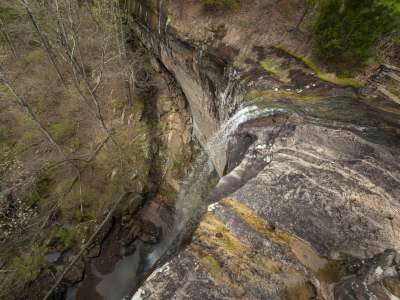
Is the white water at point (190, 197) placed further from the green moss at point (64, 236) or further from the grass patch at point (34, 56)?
the grass patch at point (34, 56)

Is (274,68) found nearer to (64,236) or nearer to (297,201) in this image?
(297,201)

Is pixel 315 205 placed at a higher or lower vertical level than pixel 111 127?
higher

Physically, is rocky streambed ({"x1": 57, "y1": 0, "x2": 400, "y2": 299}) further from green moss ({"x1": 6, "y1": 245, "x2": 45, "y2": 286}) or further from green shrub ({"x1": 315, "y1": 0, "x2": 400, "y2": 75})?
green moss ({"x1": 6, "y1": 245, "x2": 45, "y2": 286})

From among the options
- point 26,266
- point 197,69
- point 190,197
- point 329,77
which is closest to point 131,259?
point 190,197

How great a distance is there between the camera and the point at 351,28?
4.88 m

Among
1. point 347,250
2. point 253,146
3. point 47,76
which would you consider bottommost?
point 47,76

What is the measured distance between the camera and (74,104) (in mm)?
12852

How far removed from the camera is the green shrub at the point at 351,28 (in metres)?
4.49

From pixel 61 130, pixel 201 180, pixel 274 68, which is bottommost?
pixel 201 180

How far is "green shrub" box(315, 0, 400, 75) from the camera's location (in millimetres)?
4488

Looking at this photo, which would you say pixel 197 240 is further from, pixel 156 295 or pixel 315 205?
pixel 315 205

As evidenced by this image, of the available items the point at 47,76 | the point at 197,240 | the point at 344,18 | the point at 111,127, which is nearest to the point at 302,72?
the point at 344,18

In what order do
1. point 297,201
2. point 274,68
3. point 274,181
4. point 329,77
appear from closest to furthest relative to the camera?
point 297,201 < point 274,181 < point 329,77 < point 274,68

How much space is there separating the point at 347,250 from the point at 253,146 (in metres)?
2.01
